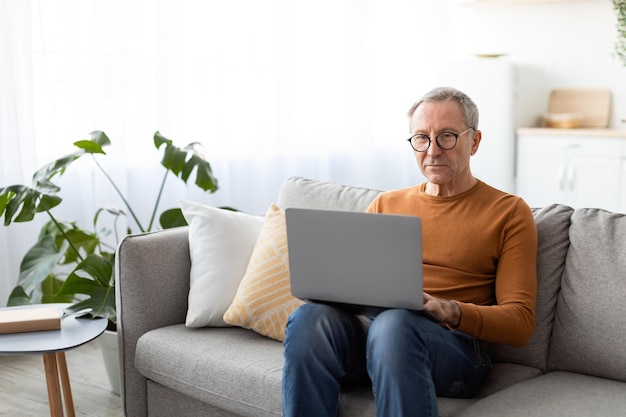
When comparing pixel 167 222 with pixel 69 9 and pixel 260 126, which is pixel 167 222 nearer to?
pixel 69 9

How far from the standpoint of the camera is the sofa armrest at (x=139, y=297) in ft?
8.60

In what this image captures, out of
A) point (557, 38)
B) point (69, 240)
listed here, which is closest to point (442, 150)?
point (69, 240)

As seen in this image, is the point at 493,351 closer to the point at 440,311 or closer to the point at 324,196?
the point at 440,311

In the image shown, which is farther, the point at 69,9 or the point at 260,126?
the point at 260,126

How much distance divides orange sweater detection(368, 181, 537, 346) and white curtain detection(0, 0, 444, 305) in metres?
2.13

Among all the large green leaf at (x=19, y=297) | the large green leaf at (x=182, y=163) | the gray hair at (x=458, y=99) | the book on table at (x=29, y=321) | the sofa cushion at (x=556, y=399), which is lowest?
the large green leaf at (x=19, y=297)

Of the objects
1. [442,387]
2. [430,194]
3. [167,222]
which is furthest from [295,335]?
[167,222]

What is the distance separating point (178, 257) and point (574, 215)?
121 cm

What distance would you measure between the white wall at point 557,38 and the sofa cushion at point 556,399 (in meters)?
3.54

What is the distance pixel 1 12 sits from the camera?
3.66 m

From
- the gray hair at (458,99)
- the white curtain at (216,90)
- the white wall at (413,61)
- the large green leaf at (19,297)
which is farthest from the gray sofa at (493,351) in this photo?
the white wall at (413,61)

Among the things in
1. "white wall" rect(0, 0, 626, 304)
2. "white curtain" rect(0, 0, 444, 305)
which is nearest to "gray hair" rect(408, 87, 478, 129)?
"white curtain" rect(0, 0, 444, 305)

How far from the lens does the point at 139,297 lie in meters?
2.62

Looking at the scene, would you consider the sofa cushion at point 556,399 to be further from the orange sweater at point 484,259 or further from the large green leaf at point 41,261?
the large green leaf at point 41,261
